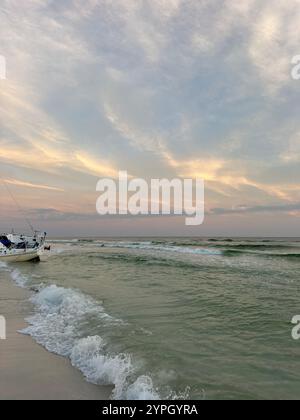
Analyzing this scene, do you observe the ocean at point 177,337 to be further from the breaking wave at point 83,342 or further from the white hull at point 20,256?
the white hull at point 20,256

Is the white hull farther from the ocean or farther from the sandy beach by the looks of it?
the sandy beach

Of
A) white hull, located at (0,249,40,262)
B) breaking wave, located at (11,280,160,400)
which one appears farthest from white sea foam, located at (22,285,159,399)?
white hull, located at (0,249,40,262)

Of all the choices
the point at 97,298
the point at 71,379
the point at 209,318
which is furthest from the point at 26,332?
the point at 209,318

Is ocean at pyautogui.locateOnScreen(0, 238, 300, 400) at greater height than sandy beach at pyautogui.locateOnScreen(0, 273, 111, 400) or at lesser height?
greater

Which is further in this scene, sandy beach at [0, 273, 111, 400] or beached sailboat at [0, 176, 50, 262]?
beached sailboat at [0, 176, 50, 262]

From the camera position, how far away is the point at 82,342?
→ 323 inches

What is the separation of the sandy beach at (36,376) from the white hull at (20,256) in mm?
26332

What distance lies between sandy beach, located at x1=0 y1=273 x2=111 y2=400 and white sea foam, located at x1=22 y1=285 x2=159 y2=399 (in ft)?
0.81

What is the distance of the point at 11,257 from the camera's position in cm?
3397

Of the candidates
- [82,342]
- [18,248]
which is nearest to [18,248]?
[18,248]

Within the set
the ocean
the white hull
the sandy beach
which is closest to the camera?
the sandy beach

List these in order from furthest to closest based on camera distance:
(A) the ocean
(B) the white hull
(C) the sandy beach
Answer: (B) the white hull < (A) the ocean < (C) the sandy beach

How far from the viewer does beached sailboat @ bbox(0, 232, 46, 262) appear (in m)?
33.9

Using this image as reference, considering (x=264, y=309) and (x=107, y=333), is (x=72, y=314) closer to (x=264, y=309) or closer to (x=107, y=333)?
(x=107, y=333)
